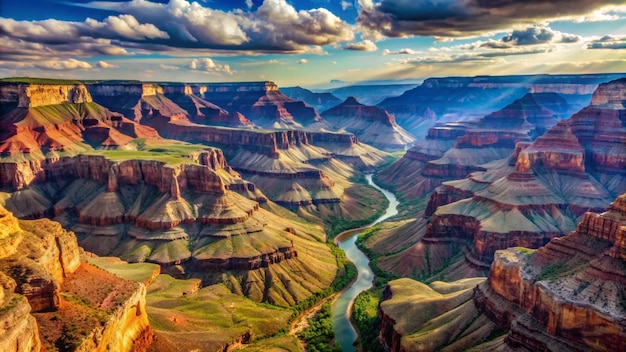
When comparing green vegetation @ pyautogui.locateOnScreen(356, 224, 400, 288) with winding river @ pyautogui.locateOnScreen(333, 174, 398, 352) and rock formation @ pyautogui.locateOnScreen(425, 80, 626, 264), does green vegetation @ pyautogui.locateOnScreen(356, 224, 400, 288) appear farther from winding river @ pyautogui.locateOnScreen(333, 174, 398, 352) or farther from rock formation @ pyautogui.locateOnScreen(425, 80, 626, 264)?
rock formation @ pyautogui.locateOnScreen(425, 80, 626, 264)

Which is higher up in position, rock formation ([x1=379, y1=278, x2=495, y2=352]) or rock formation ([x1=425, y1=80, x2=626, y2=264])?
rock formation ([x1=425, y1=80, x2=626, y2=264])

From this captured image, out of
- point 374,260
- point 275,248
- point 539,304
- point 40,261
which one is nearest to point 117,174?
point 275,248

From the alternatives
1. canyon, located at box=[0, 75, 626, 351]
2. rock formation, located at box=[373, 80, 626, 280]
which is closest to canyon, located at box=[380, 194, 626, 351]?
canyon, located at box=[0, 75, 626, 351]

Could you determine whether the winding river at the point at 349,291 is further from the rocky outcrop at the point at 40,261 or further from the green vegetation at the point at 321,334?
the rocky outcrop at the point at 40,261

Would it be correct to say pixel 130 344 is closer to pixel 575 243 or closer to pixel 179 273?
pixel 179 273

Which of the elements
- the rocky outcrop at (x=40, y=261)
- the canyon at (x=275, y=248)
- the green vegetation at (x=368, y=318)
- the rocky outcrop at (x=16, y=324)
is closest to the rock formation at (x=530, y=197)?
the canyon at (x=275, y=248)

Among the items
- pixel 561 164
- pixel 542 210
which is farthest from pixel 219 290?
pixel 561 164
